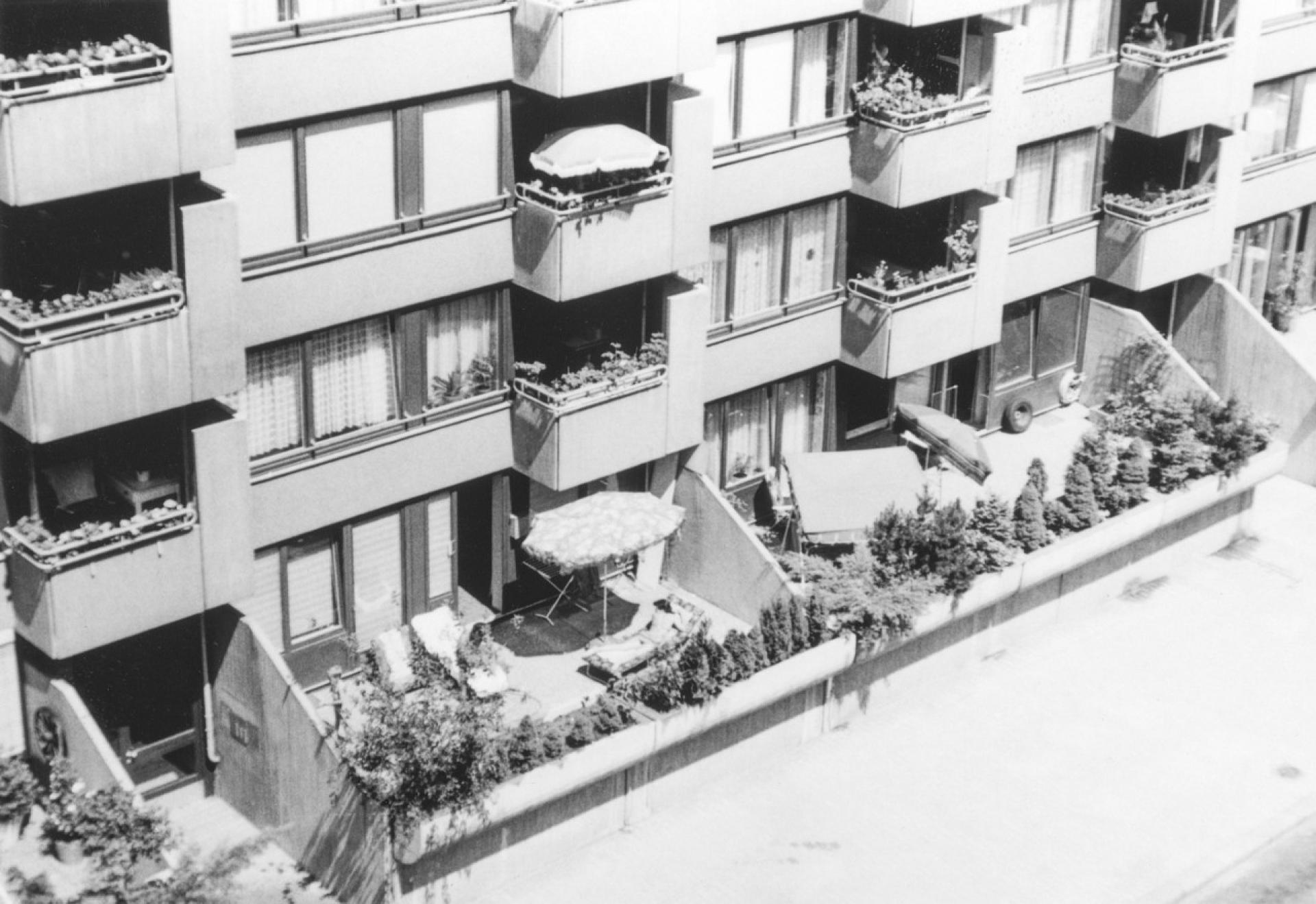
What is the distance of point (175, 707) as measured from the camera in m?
32.3

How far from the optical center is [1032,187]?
142ft

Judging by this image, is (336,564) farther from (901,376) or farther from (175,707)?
(901,376)

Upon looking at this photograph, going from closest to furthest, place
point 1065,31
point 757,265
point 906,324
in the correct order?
point 757,265 → point 906,324 → point 1065,31

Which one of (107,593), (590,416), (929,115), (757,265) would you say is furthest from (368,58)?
(929,115)

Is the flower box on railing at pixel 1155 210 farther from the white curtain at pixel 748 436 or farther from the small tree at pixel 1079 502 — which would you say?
the white curtain at pixel 748 436

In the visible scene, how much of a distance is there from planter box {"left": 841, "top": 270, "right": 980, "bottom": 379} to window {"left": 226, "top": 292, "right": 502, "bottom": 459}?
8.28 m

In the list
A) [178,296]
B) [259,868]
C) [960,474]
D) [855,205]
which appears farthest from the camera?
[960,474]

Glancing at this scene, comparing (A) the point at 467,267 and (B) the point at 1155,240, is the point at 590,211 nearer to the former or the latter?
(A) the point at 467,267

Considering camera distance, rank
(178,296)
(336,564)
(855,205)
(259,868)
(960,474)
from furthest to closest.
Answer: (960,474) < (855,205) < (336,564) < (259,868) < (178,296)

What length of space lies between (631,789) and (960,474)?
1297 centimetres

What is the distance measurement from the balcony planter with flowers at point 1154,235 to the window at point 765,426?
806 cm

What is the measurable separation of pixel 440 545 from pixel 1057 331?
1683cm

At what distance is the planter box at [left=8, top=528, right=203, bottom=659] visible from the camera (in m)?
28.7

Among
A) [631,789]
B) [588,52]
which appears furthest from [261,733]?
[588,52]
